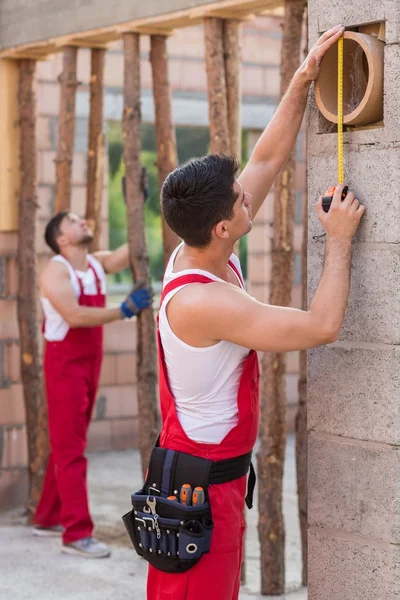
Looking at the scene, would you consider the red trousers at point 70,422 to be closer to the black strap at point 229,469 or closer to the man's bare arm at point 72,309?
the man's bare arm at point 72,309

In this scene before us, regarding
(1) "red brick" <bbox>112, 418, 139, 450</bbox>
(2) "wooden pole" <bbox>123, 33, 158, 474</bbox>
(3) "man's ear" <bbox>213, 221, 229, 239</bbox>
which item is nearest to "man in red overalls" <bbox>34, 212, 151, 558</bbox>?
(2) "wooden pole" <bbox>123, 33, 158, 474</bbox>

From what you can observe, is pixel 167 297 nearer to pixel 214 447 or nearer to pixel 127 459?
pixel 214 447

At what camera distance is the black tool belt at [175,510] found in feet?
9.45

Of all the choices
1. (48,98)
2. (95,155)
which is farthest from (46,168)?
(95,155)

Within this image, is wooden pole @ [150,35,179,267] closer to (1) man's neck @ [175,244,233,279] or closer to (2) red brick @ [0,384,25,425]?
(2) red brick @ [0,384,25,425]

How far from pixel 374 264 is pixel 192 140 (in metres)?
5.96

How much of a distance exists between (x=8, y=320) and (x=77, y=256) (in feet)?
3.21

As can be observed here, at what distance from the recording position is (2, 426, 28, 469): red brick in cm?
686

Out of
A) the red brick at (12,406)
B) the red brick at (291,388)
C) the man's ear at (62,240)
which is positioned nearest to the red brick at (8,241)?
the man's ear at (62,240)

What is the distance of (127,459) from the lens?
8.20 m

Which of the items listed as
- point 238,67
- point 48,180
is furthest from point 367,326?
point 48,180

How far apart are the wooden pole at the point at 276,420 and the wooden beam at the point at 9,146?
2059 millimetres

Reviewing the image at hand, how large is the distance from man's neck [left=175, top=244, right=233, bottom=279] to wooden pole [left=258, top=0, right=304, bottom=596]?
2232 millimetres

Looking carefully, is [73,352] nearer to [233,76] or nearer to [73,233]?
[73,233]
